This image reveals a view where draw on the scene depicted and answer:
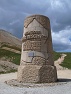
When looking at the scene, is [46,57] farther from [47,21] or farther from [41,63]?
[47,21]

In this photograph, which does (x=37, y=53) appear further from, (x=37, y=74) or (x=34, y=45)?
(x=37, y=74)

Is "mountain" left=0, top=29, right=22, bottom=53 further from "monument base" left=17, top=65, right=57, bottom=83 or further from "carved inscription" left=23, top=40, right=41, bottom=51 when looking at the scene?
"monument base" left=17, top=65, right=57, bottom=83

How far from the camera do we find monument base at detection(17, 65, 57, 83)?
13.2 meters

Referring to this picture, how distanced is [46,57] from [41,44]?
945mm

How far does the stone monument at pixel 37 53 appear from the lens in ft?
43.7

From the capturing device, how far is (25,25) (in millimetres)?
14641

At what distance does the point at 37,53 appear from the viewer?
13781 millimetres

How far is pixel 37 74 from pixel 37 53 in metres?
1.47

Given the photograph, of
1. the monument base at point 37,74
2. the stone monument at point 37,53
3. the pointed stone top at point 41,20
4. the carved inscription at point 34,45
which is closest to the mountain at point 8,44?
the pointed stone top at point 41,20

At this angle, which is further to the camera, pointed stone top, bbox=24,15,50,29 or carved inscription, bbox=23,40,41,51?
pointed stone top, bbox=24,15,50,29

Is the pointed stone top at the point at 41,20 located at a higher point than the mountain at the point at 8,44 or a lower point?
lower

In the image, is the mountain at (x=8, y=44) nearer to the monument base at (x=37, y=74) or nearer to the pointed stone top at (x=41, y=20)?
the pointed stone top at (x=41, y=20)

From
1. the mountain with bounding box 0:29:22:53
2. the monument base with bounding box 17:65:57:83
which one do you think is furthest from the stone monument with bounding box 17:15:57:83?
the mountain with bounding box 0:29:22:53

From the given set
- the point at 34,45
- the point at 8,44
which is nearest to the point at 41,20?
the point at 34,45
